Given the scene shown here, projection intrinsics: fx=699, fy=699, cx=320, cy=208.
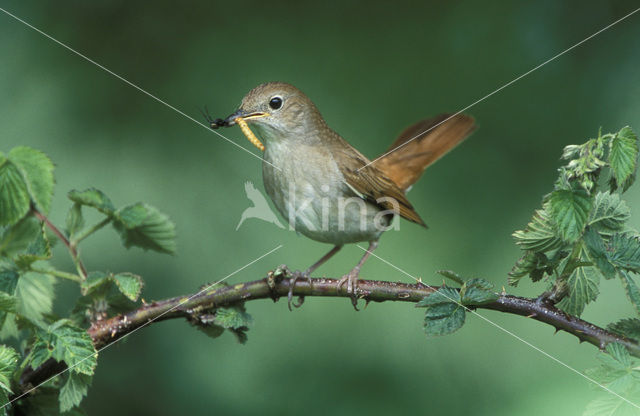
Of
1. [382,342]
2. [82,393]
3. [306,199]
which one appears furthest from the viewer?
[382,342]

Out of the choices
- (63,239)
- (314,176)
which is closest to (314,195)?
(314,176)

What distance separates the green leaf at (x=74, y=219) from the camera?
144cm

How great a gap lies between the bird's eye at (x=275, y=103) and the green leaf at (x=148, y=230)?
0.70m

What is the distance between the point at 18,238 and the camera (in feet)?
5.10

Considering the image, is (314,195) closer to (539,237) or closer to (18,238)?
(18,238)

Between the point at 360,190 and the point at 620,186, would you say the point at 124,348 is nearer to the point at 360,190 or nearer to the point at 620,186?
the point at 360,190

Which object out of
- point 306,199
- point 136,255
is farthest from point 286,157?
point 136,255

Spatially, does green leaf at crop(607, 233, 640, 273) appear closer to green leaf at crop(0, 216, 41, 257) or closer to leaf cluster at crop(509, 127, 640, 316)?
leaf cluster at crop(509, 127, 640, 316)

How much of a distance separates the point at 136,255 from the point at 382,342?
3.05ft

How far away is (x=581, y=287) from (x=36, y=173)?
105cm

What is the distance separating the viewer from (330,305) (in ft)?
8.07

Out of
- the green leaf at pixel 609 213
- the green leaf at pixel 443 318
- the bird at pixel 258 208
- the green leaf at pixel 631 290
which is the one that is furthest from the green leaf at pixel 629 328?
the bird at pixel 258 208

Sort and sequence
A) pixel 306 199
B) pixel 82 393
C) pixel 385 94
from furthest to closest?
pixel 385 94 → pixel 306 199 → pixel 82 393

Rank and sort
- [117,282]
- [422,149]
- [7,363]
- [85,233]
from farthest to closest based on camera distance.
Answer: [422,149], [85,233], [117,282], [7,363]
